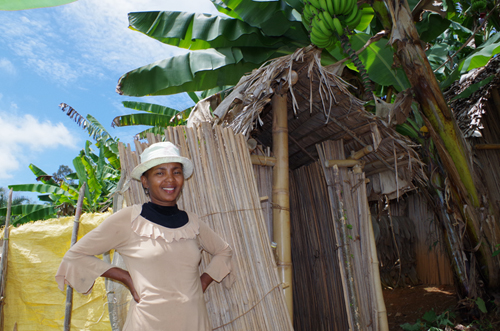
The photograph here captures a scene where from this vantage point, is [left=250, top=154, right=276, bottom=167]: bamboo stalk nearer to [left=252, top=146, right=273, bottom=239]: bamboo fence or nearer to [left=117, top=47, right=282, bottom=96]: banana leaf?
[left=252, top=146, right=273, bottom=239]: bamboo fence

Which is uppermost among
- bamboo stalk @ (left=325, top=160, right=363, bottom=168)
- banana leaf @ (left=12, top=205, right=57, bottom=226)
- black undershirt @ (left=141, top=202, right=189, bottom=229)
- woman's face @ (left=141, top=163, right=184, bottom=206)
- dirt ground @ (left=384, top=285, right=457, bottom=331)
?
banana leaf @ (left=12, top=205, right=57, bottom=226)

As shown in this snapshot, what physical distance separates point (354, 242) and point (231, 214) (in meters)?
1.43

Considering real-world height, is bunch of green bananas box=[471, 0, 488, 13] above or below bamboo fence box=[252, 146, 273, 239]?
above

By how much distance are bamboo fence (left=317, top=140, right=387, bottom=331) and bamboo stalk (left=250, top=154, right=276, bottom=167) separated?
0.59m

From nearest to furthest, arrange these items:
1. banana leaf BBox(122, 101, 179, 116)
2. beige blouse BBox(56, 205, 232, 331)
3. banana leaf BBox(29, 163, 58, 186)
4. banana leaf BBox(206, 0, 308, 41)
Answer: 1. beige blouse BBox(56, 205, 232, 331)
2. banana leaf BBox(206, 0, 308, 41)
3. banana leaf BBox(122, 101, 179, 116)
4. banana leaf BBox(29, 163, 58, 186)

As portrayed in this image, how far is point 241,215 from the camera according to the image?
7.59 ft

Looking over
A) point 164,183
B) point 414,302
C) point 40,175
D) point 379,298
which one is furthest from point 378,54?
point 40,175

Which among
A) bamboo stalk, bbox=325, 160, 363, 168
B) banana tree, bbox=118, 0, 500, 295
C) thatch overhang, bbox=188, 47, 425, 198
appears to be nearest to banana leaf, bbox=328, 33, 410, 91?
banana tree, bbox=118, 0, 500, 295

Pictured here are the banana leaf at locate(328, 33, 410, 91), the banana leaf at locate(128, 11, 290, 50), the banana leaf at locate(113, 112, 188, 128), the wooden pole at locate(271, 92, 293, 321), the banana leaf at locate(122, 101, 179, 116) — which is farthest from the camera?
the banana leaf at locate(122, 101, 179, 116)

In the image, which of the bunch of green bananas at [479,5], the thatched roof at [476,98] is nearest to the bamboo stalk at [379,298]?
the thatched roof at [476,98]

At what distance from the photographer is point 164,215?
172cm

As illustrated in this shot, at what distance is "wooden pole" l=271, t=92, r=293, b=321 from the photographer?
9.04 ft

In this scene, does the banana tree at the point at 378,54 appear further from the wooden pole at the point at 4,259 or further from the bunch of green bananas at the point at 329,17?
the wooden pole at the point at 4,259

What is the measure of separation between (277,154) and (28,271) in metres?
2.52
